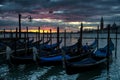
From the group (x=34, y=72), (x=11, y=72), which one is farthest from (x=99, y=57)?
(x=11, y=72)

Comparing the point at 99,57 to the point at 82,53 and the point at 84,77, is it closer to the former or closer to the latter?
the point at 82,53

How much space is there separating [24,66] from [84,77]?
7.48 metres

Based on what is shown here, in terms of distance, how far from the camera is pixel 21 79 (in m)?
21.0

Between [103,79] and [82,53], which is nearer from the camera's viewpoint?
[103,79]

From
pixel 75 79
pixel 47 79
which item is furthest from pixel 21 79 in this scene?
pixel 75 79

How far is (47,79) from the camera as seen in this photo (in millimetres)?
21016

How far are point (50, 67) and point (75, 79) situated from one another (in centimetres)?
483

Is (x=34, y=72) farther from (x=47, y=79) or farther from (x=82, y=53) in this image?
(x=82, y=53)

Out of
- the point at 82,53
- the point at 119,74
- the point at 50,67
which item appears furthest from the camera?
the point at 82,53

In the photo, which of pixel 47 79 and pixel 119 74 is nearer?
pixel 47 79

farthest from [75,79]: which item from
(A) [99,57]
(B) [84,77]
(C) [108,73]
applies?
(A) [99,57]

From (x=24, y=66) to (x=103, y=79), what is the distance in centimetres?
880

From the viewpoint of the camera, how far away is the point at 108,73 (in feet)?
77.7

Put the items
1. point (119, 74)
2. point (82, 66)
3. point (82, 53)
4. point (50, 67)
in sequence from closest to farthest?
point (82, 66), point (119, 74), point (50, 67), point (82, 53)
